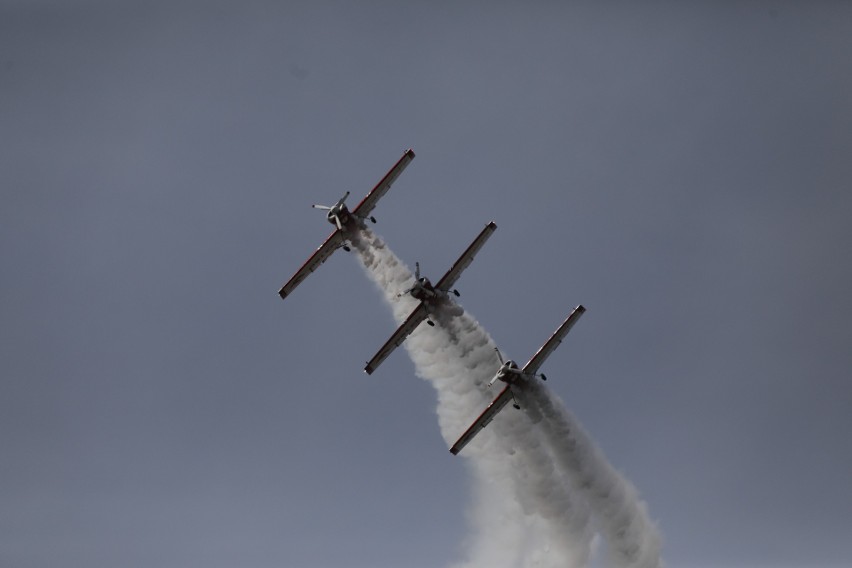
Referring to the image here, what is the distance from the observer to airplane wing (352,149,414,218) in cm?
7488

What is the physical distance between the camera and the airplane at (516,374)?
2788 inches

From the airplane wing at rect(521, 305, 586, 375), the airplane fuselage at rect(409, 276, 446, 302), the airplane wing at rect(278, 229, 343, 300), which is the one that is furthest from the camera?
the airplane wing at rect(278, 229, 343, 300)

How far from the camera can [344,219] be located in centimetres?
7644

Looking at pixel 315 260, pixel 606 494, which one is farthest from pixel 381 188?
pixel 606 494

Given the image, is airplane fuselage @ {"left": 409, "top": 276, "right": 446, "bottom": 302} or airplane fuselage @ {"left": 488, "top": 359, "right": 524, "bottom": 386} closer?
airplane fuselage @ {"left": 488, "top": 359, "right": 524, "bottom": 386}

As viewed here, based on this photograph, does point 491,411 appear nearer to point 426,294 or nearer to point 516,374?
point 516,374

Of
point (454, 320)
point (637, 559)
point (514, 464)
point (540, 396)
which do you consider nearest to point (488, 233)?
point (454, 320)

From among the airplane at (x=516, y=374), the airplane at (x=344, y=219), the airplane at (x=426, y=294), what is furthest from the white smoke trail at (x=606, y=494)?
the airplane at (x=344, y=219)

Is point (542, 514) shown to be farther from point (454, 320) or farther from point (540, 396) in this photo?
point (454, 320)

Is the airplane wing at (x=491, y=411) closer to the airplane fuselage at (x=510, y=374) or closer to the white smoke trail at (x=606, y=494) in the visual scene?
the airplane fuselage at (x=510, y=374)

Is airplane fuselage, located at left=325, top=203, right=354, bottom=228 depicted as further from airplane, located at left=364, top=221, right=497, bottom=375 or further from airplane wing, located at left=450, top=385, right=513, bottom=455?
airplane wing, located at left=450, top=385, right=513, bottom=455

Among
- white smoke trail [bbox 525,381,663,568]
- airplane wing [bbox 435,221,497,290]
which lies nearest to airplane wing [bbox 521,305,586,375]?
white smoke trail [bbox 525,381,663,568]

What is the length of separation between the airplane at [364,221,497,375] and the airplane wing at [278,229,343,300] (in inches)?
265

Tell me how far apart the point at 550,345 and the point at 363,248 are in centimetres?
1690
